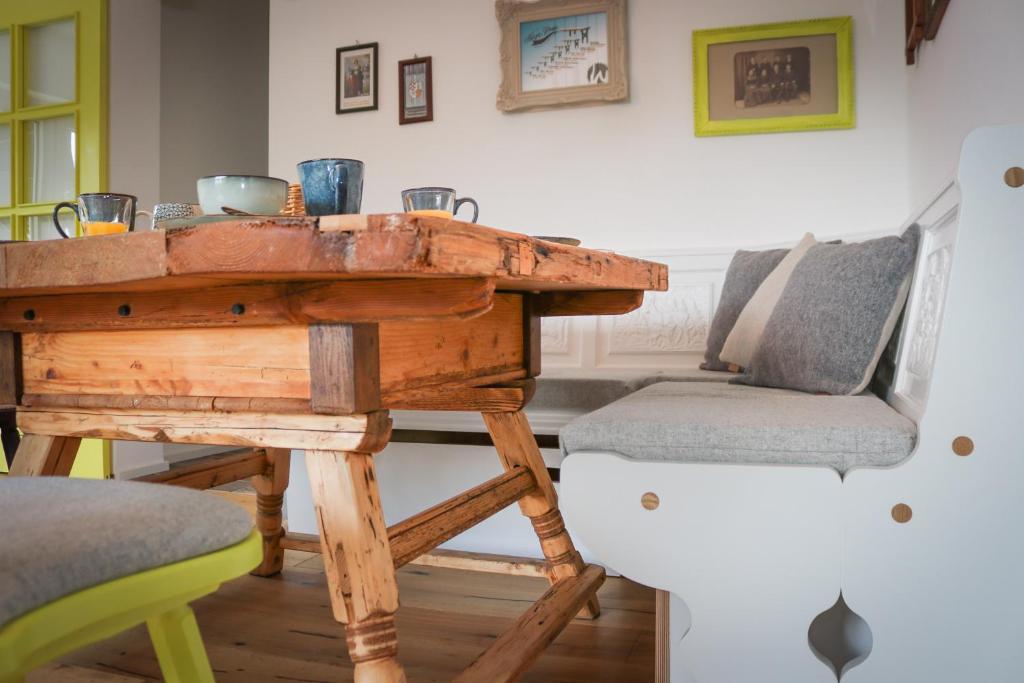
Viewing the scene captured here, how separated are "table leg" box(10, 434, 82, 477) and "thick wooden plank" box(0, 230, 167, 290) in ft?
1.30

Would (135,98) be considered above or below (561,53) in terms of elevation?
above

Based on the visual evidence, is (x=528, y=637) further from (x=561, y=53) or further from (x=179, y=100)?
(x=179, y=100)

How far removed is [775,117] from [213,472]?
1.92 meters

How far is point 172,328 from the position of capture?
1.04 metres

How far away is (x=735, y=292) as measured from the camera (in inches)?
86.2

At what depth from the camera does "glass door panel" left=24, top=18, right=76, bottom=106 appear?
3590 mm

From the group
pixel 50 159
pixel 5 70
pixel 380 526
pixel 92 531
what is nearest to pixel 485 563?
pixel 380 526

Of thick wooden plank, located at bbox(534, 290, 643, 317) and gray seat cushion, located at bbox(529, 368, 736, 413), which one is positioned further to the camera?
gray seat cushion, located at bbox(529, 368, 736, 413)

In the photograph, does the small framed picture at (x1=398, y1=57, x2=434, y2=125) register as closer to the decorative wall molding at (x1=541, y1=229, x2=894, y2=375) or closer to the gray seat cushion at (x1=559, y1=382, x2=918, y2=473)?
the decorative wall molding at (x1=541, y1=229, x2=894, y2=375)

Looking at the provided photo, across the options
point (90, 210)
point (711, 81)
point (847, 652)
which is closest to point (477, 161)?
point (711, 81)

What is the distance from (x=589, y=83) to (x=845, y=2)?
2.66ft

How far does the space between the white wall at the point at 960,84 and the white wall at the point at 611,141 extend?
0.17m

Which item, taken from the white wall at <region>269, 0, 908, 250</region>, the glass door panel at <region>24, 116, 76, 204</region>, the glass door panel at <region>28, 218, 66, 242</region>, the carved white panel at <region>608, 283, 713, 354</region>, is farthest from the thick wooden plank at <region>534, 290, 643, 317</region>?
the glass door panel at <region>28, 218, 66, 242</region>

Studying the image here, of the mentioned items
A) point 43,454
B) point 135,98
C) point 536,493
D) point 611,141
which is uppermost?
point 135,98
